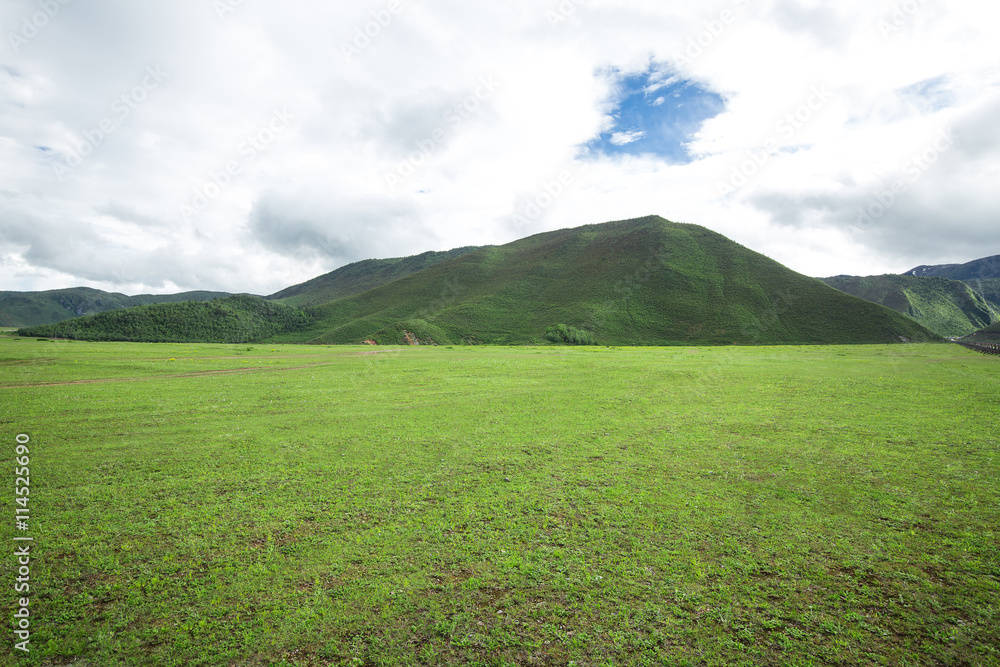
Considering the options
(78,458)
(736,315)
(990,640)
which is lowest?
(990,640)

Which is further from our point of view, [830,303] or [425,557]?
[830,303]

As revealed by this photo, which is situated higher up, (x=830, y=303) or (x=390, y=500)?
(x=830, y=303)

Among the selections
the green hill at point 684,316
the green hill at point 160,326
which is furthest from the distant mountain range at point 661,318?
the green hill at point 160,326

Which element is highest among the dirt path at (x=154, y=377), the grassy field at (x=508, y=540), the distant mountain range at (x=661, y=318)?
the distant mountain range at (x=661, y=318)

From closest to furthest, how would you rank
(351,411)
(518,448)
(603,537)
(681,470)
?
(603,537), (681,470), (518,448), (351,411)

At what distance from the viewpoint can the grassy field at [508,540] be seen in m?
6.00

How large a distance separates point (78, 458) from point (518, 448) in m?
13.5

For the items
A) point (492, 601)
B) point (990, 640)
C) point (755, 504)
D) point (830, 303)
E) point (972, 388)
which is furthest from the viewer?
point (830, 303)

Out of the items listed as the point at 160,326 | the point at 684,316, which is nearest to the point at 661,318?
the point at 684,316

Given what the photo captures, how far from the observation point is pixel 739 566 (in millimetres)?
7676

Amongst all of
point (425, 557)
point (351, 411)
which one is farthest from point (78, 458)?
point (425, 557)

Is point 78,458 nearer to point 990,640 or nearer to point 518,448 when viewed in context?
point 518,448
